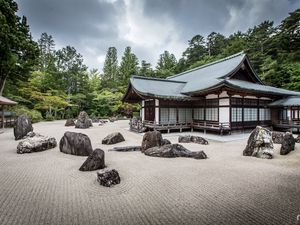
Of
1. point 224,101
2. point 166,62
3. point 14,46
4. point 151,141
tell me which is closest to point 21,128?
point 151,141

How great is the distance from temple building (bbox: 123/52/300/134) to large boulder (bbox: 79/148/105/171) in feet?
Answer: 29.0

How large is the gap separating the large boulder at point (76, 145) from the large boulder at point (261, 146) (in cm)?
731

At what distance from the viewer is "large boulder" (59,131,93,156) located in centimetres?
820

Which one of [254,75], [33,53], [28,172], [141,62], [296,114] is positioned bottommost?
[28,172]

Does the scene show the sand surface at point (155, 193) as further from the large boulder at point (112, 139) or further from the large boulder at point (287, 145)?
the large boulder at point (112, 139)

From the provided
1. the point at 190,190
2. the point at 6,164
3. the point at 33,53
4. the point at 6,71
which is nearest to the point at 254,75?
the point at 190,190

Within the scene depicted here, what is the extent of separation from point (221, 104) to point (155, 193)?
40.5ft

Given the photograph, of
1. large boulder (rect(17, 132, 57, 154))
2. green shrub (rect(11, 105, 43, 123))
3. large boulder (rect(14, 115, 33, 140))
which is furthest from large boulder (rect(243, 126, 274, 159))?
green shrub (rect(11, 105, 43, 123))

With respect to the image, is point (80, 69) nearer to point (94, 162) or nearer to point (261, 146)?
point (94, 162)

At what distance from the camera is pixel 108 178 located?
4.91 meters

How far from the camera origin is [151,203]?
3.93 meters

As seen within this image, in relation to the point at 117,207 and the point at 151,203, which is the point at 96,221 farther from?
the point at 151,203

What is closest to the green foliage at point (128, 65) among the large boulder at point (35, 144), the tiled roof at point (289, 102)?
the tiled roof at point (289, 102)

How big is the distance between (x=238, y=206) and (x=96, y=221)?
2.91m
